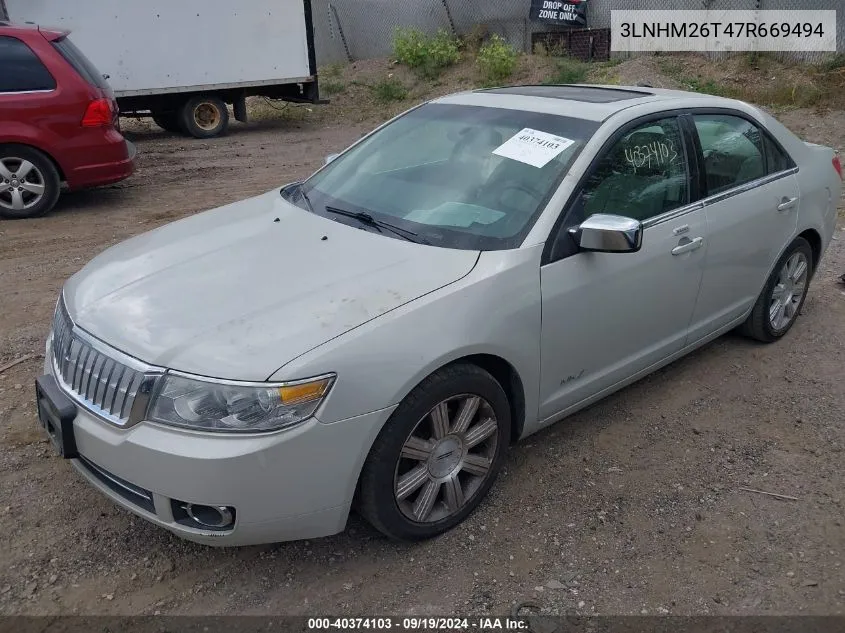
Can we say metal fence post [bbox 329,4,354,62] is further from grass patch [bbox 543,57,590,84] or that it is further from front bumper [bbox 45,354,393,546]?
front bumper [bbox 45,354,393,546]

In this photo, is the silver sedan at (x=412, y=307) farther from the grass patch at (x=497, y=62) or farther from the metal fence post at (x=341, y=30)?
the metal fence post at (x=341, y=30)

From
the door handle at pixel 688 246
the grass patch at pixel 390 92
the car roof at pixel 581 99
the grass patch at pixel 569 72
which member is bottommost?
the grass patch at pixel 390 92

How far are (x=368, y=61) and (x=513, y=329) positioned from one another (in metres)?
18.4

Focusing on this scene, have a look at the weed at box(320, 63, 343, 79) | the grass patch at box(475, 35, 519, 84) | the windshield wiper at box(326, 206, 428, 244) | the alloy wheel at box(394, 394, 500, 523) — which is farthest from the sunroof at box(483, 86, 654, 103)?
the weed at box(320, 63, 343, 79)

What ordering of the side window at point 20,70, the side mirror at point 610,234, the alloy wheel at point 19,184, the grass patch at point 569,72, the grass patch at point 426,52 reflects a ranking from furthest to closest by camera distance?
1. the grass patch at point 426,52
2. the grass patch at point 569,72
3. the alloy wheel at point 19,184
4. the side window at point 20,70
5. the side mirror at point 610,234

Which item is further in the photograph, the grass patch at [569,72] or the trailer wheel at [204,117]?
the grass patch at [569,72]

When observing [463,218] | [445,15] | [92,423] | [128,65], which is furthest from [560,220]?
[445,15]

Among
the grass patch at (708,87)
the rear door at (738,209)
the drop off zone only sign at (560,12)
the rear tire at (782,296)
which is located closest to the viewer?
the rear door at (738,209)

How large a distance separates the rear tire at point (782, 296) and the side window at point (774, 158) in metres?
0.49

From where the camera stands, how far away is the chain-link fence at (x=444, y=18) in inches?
555

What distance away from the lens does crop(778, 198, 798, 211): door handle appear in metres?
4.43

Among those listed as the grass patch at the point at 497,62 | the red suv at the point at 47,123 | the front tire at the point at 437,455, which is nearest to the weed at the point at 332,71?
the grass patch at the point at 497,62

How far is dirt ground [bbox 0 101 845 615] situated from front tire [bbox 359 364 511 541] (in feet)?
0.46

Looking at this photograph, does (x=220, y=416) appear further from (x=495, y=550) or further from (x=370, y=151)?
(x=370, y=151)
